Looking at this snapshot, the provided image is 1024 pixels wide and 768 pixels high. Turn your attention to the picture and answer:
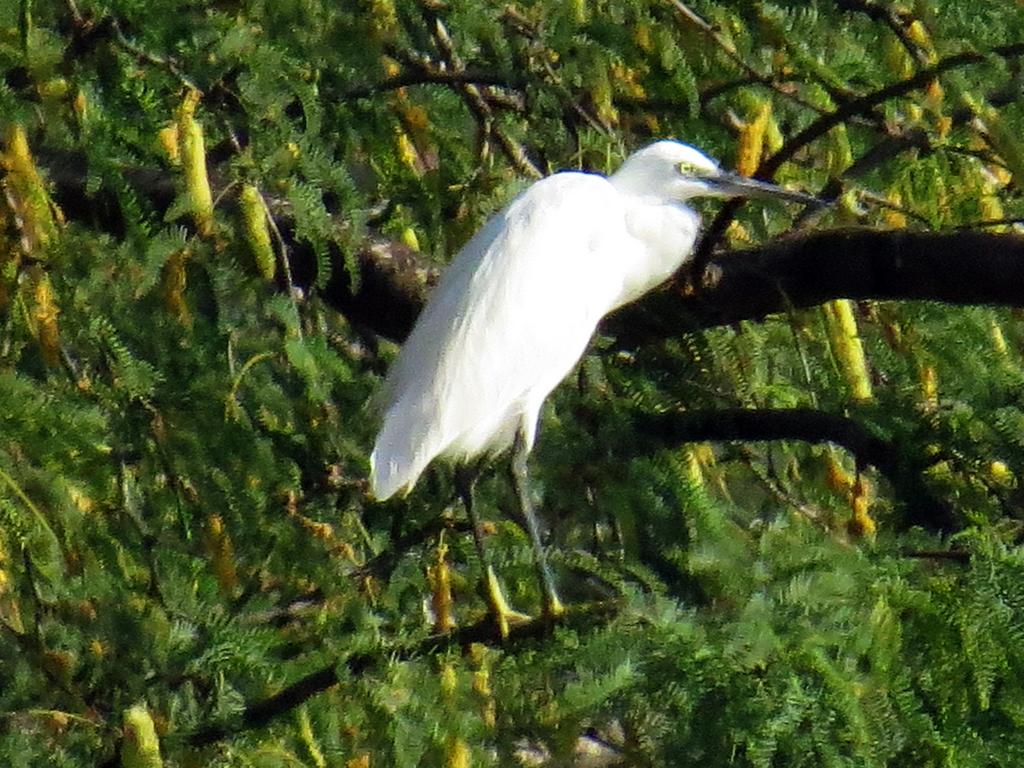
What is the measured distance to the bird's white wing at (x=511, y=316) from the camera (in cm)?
265

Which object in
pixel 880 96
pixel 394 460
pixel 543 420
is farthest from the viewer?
pixel 543 420

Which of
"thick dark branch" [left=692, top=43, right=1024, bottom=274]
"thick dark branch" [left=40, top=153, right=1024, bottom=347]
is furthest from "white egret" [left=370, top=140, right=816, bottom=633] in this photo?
"thick dark branch" [left=692, top=43, right=1024, bottom=274]

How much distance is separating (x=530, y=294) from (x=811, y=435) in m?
0.51

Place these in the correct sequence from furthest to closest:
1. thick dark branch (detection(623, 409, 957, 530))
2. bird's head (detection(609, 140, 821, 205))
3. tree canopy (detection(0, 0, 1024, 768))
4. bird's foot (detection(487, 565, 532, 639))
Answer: bird's head (detection(609, 140, 821, 205))
thick dark branch (detection(623, 409, 957, 530))
bird's foot (detection(487, 565, 532, 639))
tree canopy (detection(0, 0, 1024, 768))

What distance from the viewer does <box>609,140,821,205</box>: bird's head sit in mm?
2588

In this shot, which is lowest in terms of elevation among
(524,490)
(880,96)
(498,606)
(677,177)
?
(524,490)

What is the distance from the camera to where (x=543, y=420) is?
2.87 m

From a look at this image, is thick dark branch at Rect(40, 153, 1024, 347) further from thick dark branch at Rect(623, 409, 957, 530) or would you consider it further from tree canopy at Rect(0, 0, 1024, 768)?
thick dark branch at Rect(623, 409, 957, 530)

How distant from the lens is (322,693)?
2031 millimetres

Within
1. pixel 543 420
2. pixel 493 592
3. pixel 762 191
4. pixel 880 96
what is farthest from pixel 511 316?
pixel 880 96

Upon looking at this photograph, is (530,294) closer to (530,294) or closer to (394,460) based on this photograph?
(530,294)

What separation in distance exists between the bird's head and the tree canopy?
0.04 m

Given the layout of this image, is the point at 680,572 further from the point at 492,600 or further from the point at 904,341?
the point at 904,341

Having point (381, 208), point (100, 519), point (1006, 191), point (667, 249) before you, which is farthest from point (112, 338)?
point (1006, 191)
